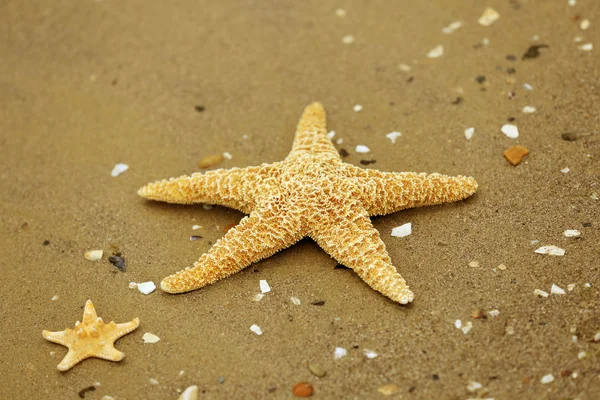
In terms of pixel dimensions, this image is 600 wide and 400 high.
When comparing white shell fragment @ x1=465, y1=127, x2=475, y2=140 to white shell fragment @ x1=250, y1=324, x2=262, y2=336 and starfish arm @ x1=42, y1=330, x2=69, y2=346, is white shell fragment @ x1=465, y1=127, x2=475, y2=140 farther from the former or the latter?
starfish arm @ x1=42, y1=330, x2=69, y2=346

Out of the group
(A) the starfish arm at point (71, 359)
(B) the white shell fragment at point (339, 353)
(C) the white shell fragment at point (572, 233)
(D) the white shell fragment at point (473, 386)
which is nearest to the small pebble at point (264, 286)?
(B) the white shell fragment at point (339, 353)

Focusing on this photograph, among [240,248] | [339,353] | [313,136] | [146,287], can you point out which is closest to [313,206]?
[240,248]

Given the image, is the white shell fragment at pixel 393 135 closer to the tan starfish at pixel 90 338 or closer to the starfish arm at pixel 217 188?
the starfish arm at pixel 217 188

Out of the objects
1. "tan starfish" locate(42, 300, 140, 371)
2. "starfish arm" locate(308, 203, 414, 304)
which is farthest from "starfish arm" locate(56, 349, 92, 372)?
"starfish arm" locate(308, 203, 414, 304)

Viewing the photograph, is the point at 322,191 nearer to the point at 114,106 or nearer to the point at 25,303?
the point at 25,303

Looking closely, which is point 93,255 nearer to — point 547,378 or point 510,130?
point 547,378
